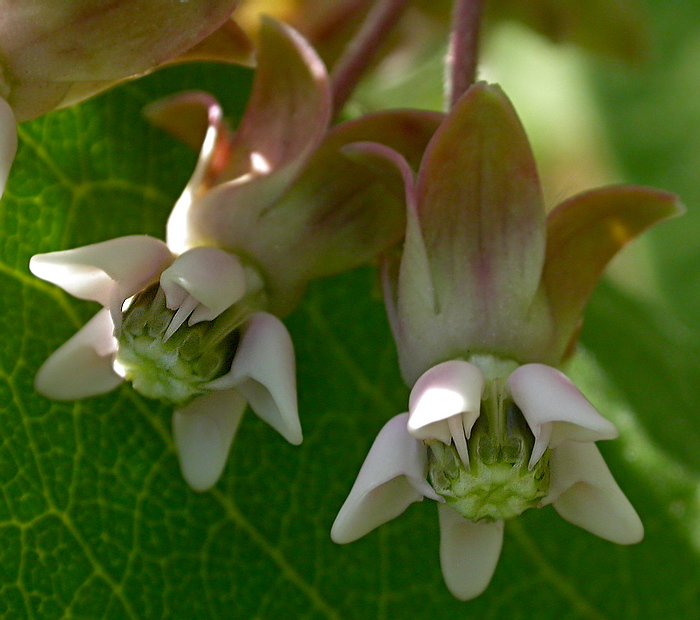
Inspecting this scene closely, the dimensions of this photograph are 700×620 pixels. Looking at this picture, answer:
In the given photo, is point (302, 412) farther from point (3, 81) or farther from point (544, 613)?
point (3, 81)

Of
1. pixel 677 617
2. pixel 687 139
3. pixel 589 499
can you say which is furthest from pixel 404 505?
Answer: pixel 687 139

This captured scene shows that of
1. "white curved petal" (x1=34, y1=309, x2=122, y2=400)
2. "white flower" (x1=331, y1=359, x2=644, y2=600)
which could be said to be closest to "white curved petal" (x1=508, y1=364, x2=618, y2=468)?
"white flower" (x1=331, y1=359, x2=644, y2=600)

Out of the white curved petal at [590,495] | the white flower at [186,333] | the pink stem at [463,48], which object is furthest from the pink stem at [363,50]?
the white curved petal at [590,495]

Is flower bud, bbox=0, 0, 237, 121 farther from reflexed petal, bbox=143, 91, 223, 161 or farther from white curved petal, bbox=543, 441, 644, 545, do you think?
white curved petal, bbox=543, 441, 644, 545

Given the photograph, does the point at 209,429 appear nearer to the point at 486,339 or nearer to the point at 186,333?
the point at 186,333

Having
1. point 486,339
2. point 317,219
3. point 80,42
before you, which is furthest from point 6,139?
point 486,339

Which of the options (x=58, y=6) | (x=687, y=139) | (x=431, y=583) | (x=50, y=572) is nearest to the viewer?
(x=58, y=6)
